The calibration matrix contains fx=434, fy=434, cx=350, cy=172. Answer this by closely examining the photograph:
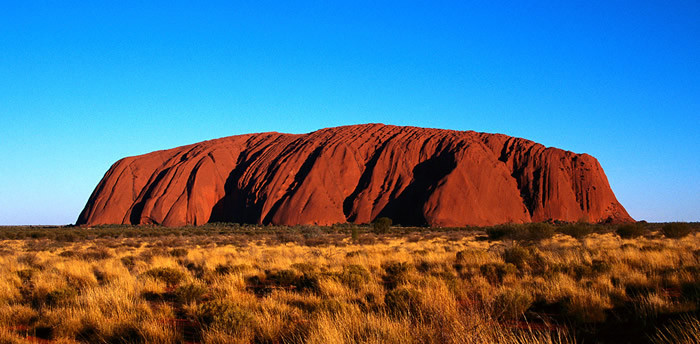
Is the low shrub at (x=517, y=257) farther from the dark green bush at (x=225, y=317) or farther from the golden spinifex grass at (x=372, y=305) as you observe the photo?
the dark green bush at (x=225, y=317)

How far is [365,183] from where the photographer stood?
65.0 metres

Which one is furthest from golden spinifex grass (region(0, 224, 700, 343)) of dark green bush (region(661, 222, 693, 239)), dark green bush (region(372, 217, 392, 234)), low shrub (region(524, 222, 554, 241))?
dark green bush (region(372, 217, 392, 234))

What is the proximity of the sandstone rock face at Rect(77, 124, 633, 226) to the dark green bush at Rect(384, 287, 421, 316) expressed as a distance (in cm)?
4872

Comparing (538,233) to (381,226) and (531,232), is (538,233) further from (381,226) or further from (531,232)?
(381,226)

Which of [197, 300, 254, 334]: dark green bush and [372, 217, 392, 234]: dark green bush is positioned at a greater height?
[197, 300, 254, 334]: dark green bush

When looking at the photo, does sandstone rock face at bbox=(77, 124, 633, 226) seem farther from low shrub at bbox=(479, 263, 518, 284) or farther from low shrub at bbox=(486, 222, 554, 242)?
low shrub at bbox=(479, 263, 518, 284)

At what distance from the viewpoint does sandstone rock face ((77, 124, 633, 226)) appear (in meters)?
59.8

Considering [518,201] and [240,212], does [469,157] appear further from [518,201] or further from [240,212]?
[240,212]

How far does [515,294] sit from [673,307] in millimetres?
2016

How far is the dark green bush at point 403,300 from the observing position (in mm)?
6436

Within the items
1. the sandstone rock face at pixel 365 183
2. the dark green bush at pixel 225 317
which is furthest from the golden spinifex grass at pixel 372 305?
the sandstone rock face at pixel 365 183

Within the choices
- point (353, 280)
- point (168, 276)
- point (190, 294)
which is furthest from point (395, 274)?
point (168, 276)

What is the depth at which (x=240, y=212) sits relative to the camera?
66.5 m

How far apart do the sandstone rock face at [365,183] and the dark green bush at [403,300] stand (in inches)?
1918
